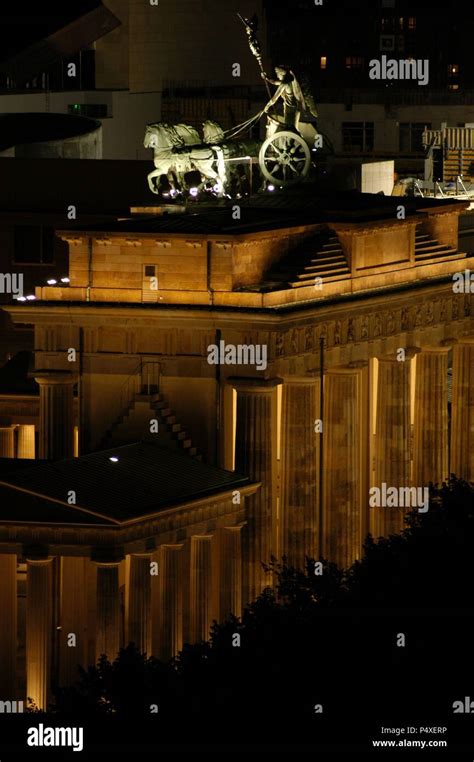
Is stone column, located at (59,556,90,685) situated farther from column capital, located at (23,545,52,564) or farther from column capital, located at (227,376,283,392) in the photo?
column capital, located at (227,376,283,392)

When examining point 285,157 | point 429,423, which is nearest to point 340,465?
point 285,157

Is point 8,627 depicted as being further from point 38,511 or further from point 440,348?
point 440,348

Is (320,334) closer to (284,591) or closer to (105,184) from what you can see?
(284,591)

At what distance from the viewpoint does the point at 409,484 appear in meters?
138

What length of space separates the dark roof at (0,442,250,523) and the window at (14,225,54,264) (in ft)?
154

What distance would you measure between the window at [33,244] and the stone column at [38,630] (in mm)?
52505

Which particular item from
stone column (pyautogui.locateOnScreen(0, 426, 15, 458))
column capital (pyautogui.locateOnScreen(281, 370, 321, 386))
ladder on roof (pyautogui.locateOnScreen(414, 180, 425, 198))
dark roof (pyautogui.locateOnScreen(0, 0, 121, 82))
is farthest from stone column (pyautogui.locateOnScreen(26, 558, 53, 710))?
dark roof (pyautogui.locateOnScreen(0, 0, 121, 82))

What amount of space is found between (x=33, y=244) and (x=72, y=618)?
163ft

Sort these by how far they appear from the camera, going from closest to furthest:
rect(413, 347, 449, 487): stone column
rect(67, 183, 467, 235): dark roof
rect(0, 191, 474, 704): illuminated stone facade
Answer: rect(0, 191, 474, 704): illuminated stone facade, rect(67, 183, 467, 235): dark roof, rect(413, 347, 449, 487): stone column

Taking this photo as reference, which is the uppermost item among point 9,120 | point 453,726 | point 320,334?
point 9,120

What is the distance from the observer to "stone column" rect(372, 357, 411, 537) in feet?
447

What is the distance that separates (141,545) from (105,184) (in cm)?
5587

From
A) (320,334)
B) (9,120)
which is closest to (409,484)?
(320,334)

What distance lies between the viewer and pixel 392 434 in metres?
137
